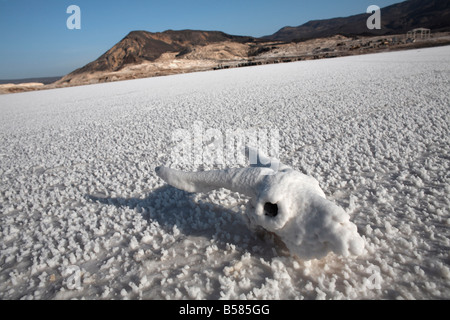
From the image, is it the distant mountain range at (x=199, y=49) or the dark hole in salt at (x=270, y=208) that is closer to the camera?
the dark hole in salt at (x=270, y=208)

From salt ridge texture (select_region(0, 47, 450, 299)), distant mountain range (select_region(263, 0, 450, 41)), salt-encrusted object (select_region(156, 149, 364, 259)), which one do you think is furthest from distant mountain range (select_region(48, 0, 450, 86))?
salt-encrusted object (select_region(156, 149, 364, 259))

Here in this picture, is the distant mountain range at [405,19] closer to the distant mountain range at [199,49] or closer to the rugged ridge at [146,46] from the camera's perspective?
the distant mountain range at [199,49]

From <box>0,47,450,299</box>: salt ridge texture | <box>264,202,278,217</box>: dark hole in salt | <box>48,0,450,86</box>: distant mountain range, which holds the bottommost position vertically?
<box>0,47,450,299</box>: salt ridge texture

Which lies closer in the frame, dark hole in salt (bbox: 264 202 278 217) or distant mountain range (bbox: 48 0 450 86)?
dark hole in salt (bbox: 264 202 278 217)

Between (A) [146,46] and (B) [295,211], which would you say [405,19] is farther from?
(B) [295,211]

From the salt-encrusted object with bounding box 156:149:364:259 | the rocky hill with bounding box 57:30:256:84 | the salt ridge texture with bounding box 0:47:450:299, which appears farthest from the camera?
the rocky hill with bounding box 57:30:256:84

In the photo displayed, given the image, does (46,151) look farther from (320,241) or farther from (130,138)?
(320,241)

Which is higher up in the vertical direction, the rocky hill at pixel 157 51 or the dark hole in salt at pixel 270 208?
the rocky hill at pixel 157 51

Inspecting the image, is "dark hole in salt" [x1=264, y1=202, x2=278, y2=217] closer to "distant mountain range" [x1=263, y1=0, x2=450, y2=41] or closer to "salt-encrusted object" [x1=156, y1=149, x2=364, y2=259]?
"salt-encrusted object" [x1=156, y1=149, x2=364, y2=259]

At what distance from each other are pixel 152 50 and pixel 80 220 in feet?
205

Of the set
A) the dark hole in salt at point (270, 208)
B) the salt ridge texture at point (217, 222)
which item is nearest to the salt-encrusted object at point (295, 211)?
the dark hole in salt at point (270, 208)

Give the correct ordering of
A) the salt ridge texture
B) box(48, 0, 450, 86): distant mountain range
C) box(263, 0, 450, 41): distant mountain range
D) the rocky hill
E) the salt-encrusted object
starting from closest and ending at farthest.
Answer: the salt-encrusted object → the salt ridge texture → box(48, 0, 450, 86): distant mountain range → the rocky hill → box(263, 0, 450, 41): distant mountain range

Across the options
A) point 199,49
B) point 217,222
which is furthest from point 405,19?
point 217,222
